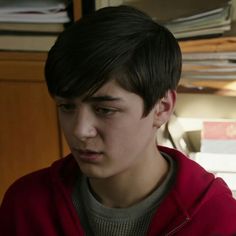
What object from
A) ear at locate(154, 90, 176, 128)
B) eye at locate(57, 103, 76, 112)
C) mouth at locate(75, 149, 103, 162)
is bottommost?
mouth at locate(75, 149, 103, 162)

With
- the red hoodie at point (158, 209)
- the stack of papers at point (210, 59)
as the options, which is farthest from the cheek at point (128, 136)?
the stack of papers at point (210, 59)

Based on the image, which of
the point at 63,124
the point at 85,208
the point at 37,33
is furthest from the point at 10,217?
the point at 37,33

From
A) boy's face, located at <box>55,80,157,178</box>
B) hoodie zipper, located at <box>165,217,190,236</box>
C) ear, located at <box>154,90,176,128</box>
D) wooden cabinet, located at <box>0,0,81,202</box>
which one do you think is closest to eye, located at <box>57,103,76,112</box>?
boy's face, located at <box>55,80,157,178</box>

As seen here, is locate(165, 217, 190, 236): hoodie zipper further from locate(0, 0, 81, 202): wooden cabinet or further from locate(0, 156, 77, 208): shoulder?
locate(0, 0, 81, 202): wooden cabinet

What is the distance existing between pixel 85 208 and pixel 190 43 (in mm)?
555

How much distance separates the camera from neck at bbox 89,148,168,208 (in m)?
1.01

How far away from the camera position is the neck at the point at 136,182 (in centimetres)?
101

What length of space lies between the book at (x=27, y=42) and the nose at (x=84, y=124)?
57 cm

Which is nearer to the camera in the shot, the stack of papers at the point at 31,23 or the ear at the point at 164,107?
the ear at the point at 164,107

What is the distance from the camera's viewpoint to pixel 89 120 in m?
0.87

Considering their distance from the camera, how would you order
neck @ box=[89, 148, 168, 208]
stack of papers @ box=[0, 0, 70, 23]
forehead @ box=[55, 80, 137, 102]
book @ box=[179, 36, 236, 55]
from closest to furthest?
forehead @ box=[55, 80, 137, 102] → neck @ box=[89, 148, 168, 208] → book @ box=[179, 36, 236, 55] → stack of papers @ box=[0, 0, 70, 23]

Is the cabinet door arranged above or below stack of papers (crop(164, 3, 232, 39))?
below

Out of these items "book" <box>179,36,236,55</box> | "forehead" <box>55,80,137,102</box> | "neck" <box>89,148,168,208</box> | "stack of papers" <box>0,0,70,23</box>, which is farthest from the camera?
"stack of papers" <box>0,0,70,23</box>

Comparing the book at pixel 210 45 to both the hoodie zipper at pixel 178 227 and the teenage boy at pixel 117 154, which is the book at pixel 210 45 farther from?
the hoodie zipper at pixel 178 227
